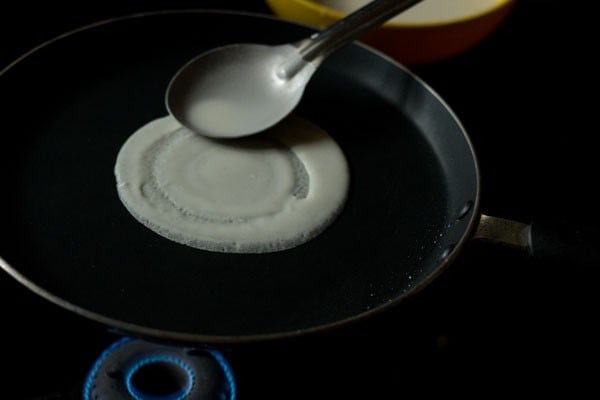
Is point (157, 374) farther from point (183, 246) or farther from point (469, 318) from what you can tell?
point (469, 318)

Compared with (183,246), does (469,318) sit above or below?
below

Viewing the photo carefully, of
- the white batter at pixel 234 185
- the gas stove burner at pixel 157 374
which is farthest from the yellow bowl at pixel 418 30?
the gas stove burner at pixel 157 374

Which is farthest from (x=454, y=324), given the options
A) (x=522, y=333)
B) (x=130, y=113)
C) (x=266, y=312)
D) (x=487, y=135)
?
(x=130, y=113)

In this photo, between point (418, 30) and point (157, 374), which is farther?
point (418, 30)

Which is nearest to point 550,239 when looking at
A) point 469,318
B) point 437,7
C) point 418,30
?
point 469,318

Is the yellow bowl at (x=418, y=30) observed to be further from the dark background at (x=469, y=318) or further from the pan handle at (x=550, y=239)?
the pan handle at (x=550, y=239)

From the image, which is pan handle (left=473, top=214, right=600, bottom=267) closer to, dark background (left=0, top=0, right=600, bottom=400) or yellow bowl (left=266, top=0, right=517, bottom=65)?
dark background (left=0, top=0, right=600, bottom=400)

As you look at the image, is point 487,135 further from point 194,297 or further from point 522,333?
point 194,297
